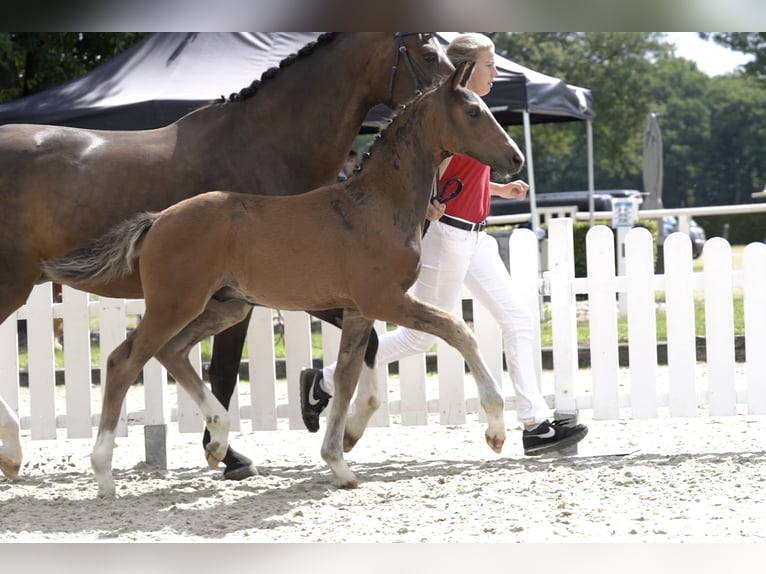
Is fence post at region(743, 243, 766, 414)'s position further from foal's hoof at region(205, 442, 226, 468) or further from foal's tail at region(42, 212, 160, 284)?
foal's tail at region(42, 212, 160, 284)

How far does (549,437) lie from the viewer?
5.54 m

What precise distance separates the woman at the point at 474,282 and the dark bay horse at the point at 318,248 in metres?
0.45

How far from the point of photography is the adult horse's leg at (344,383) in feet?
16.5

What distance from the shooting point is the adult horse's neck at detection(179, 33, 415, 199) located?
5234 mm

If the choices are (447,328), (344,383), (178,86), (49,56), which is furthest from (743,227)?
(447,328)

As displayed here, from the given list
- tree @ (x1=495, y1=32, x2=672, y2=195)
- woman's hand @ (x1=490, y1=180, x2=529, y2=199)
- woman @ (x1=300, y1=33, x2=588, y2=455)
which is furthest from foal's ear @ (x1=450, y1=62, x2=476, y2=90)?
tree @ (x1=495, y1=32, x2=672, y2=195)

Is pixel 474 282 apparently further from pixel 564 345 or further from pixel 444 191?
pixel 564 345

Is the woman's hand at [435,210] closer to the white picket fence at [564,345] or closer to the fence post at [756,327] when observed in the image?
the white picket fence at [564,345]

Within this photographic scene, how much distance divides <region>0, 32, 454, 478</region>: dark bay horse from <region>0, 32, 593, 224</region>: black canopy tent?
3.52 meters

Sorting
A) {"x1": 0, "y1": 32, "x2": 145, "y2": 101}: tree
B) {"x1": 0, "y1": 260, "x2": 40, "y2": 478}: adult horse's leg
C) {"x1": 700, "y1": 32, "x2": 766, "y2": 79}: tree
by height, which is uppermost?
{"x1": 700, "y1": 32, "x2": 766, "y2": 79}: tree

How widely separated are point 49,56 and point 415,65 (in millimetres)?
9949

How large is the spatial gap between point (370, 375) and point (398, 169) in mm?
1045

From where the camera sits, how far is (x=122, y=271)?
4.88 m

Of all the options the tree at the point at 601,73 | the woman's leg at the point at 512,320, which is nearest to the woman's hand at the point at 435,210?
the woman's leg at the point at 512,320
